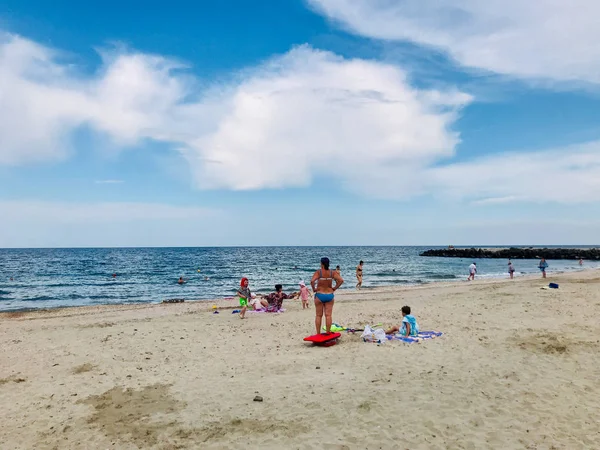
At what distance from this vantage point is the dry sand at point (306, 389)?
586 centimetres

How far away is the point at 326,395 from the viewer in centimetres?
721

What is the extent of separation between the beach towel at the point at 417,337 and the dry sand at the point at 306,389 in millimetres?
359

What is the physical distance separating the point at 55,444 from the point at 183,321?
34.2 ft

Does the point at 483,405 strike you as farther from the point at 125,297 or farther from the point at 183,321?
the point at 125,297

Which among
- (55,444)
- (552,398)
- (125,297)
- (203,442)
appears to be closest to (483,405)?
(552,398)

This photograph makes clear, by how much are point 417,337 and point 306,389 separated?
4623 millimetres

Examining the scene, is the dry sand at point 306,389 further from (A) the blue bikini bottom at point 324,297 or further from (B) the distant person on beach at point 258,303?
(B) the distant person on beach at point 258,303

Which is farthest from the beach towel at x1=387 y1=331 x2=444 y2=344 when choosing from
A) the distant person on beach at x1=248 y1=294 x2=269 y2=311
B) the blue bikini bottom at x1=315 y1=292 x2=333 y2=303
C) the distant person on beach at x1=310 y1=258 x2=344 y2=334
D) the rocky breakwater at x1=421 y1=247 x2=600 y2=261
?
the rocky breakwater at x1=421 y1=247 x2=600 y2=261

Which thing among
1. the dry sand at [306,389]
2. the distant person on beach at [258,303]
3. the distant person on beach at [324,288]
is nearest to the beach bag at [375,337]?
the dry sand at [306,389]

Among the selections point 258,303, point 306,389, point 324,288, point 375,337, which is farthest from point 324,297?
point 258,303

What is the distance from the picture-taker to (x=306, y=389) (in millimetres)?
7535

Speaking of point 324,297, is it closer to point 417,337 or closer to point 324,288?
point 324,288

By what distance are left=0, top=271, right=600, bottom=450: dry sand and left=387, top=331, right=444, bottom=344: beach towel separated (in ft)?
1.18

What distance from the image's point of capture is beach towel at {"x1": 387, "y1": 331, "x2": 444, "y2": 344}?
423 inches
